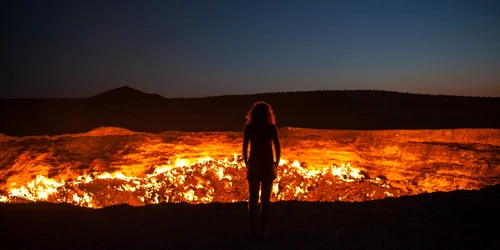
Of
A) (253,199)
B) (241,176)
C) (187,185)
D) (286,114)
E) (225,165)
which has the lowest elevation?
(187,185)

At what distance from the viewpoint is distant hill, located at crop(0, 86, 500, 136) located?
16.1m

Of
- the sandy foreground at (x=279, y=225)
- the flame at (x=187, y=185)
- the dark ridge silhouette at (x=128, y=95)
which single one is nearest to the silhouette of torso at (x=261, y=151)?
→ the sandy foreground at (x=279, y=225)

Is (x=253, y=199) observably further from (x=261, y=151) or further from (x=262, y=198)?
(x=261, y=151)

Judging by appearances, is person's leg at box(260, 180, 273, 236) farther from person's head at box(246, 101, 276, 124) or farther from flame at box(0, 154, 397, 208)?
flame at box(0, 154, 397, 208)

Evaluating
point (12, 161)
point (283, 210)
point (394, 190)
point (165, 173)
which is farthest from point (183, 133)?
point (283, 210)

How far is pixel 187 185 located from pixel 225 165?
4.89 feet

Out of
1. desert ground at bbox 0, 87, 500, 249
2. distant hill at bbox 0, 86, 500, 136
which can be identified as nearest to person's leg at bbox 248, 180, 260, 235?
desert ground at bbox 0, 87, 500, 249

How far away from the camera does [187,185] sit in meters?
13.4

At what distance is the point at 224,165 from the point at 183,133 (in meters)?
1.78

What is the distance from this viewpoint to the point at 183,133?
14750 mm

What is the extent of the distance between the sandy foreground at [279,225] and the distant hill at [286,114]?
8.28 metres

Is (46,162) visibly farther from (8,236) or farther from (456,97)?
(456,97)

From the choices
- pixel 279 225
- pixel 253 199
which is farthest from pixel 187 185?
pixel 253 199

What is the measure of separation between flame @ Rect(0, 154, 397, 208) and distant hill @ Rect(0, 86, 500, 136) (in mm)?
1798
